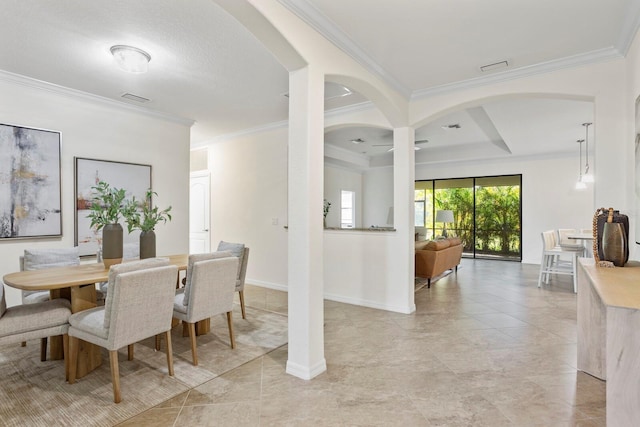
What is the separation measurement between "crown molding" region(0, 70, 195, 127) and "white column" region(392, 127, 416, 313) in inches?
125

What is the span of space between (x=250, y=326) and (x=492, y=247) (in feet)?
23.1

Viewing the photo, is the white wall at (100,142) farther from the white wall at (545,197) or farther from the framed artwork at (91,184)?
the white wall at (545,197)

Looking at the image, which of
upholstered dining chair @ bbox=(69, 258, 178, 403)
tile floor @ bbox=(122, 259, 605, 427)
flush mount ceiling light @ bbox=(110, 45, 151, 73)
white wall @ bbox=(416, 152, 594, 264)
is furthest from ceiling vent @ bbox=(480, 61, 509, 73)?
white wall @ bbox=(416, 152, 594, 264)

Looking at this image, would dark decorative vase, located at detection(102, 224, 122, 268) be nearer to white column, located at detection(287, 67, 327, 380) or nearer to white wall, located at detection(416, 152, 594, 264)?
white column, located at detection(287, 67, 327, 380)

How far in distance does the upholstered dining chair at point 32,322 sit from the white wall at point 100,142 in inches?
62.9

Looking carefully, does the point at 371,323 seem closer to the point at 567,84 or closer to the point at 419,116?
the point at 419,116

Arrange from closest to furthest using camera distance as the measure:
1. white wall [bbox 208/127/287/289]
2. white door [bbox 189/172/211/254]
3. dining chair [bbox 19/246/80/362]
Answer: dining chair [bbox 19/246/80/362], white wall [bbox 208/127/287/289], white door [bbox 189/172/211/254]

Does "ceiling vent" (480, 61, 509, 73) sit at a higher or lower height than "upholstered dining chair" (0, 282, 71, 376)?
higher

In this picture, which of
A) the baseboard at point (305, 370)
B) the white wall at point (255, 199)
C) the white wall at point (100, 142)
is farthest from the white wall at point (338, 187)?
the baseboard at point (305, 370)

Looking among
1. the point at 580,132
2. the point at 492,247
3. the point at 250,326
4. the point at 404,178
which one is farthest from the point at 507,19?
the point at 492,247

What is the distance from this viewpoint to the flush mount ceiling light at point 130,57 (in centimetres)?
286

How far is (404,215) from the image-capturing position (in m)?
4.04

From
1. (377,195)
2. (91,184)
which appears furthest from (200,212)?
(377,195)

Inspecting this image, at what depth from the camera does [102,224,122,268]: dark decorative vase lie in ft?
9.47
